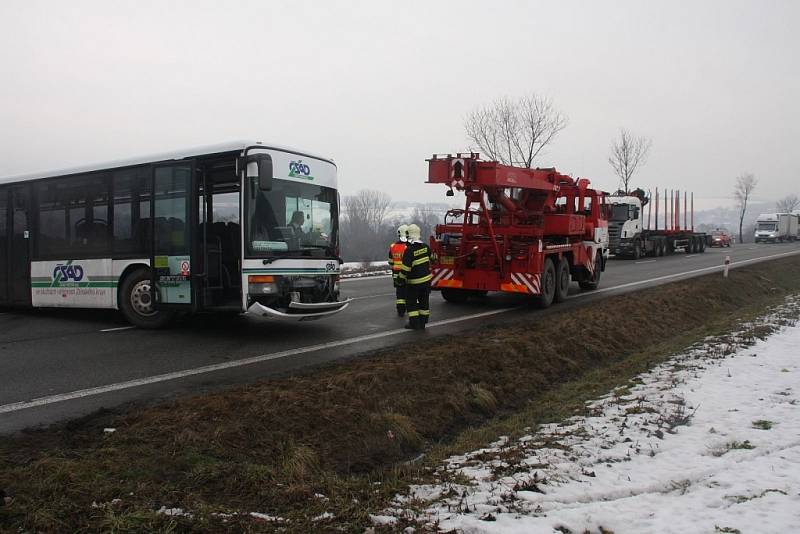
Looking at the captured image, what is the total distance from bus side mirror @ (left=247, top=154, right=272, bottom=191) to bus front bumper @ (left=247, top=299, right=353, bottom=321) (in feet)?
5.15

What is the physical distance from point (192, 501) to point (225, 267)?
17.8ft

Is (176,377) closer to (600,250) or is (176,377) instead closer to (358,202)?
(600,250)

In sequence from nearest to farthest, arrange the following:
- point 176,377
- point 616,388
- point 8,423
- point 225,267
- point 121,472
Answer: point 121,472 < point 8,423 < point 176,377 < point 616,388 < point 225,267

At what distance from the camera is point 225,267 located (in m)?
8.57

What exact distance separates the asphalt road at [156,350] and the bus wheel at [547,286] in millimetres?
279

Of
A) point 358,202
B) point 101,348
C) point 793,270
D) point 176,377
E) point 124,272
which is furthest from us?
point 358,202

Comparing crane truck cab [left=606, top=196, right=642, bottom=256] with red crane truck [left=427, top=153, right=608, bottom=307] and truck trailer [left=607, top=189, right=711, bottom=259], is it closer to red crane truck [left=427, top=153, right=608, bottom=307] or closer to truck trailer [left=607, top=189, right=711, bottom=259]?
truck trailer [left=607, top=189, right=711, bottom=259]

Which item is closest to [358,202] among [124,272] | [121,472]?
[124,272]

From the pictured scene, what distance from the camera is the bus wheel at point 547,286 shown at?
1226cm

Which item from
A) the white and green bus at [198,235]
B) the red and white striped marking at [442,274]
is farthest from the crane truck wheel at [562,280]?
the white and green bus at [198,235]

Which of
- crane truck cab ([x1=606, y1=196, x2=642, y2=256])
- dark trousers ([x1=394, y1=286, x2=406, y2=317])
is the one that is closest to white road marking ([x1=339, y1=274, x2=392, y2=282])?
dark trousers ([x1=394, y1=286, x2=406, y2=317])

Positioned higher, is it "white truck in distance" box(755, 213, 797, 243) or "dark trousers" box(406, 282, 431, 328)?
"white truck in distance" box(755, 213, 797, 243)

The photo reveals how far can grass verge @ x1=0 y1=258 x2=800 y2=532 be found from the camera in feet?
11.0

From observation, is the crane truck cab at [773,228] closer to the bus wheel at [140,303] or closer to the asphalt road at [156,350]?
the asphalt road at [156,350]
